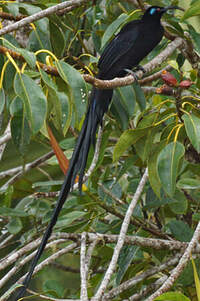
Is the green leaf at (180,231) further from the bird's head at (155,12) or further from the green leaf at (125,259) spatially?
the bird's head at (155,12)

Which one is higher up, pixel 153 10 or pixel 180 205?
pixel 153 10

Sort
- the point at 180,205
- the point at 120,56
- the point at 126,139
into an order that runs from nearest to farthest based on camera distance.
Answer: the point at 126,139 → the point at 180,205 → the point at 120,56

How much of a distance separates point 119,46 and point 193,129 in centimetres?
66

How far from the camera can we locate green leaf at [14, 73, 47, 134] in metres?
1.12

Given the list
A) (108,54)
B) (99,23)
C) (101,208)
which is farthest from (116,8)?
(101,208)

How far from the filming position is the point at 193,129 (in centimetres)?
134

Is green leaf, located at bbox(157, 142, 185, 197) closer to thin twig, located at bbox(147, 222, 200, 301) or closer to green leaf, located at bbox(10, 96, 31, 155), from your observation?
thin twig, located at bbox(147, 222, 200, 301)

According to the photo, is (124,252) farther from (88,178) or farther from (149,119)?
(149,119)

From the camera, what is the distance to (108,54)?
6.00 feet

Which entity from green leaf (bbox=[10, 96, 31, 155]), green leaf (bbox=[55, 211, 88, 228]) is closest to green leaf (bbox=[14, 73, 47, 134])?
green leaf (bbox=[10, 96, 31, 155])

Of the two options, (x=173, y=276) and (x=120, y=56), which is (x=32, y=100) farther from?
(x=120, y=56)

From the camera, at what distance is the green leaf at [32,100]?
1120mm

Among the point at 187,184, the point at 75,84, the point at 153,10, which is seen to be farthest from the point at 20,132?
the point at 153,10

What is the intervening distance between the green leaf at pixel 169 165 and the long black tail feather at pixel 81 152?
216 millimetres
